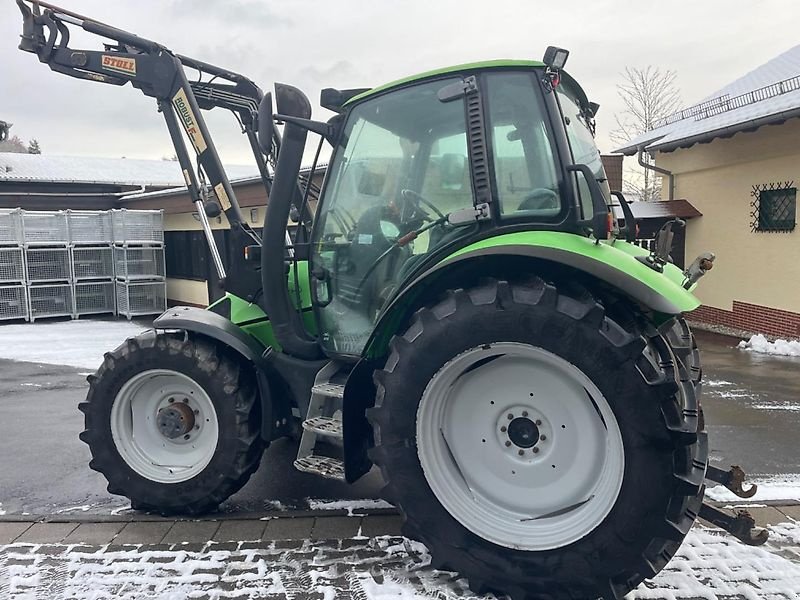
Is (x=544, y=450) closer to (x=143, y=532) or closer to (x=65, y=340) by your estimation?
(x=143, y=532)

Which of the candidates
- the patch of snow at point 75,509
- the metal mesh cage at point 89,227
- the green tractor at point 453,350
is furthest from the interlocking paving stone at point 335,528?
the metal mesh cage at point 89,227

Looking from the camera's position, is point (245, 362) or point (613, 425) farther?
point (245, 362)

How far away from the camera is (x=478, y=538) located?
2859mm

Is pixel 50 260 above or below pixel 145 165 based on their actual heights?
below

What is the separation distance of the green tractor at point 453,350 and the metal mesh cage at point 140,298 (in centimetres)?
1078

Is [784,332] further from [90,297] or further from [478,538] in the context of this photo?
[90,297]

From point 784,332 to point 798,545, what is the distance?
7679mm

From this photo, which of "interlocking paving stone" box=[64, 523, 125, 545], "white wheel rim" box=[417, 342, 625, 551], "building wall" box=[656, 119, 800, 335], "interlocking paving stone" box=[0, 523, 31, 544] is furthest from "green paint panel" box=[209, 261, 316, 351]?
"building wall" box=[656, 119, 800, 335]

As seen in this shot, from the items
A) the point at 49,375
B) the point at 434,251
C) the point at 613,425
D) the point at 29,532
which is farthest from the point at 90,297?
the point at 613,425

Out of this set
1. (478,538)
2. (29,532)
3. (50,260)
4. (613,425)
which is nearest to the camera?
(613,425)

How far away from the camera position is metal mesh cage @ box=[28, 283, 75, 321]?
545 inches

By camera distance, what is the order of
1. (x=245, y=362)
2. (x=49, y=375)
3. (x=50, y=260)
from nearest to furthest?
(x=245, y=362) < (x=49, y=375) < (x=50, y=260)

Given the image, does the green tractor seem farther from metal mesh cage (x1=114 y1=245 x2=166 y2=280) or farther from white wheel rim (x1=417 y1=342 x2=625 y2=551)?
metal mesh cage (x1=114 y1=245 x2=166 y2=280)

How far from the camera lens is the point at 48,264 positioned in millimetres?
13977
